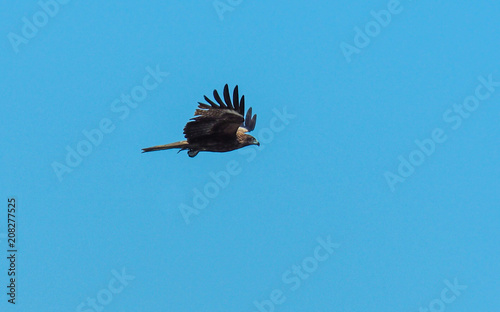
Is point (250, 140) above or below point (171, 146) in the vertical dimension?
below

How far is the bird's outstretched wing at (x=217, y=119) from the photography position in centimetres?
3100

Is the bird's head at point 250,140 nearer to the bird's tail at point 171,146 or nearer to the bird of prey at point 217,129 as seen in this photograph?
the bird of prey at point 217,129

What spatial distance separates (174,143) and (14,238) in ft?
17.8

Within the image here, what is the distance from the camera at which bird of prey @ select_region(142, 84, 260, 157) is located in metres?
31.1

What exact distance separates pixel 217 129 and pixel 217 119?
0.62 metres

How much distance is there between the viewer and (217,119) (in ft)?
104

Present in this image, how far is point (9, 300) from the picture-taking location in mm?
33188

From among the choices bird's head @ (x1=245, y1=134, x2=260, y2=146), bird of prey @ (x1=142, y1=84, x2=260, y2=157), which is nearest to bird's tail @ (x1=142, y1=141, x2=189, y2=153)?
bird of prey @ (x1=142, y1=84, x2=260, y2=157)

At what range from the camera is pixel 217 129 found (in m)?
32.3

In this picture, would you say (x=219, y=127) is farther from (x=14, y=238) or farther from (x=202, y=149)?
(x=14, y=238)

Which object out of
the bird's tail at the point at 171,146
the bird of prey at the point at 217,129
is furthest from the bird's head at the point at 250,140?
the bird's tail at the point at 171,146

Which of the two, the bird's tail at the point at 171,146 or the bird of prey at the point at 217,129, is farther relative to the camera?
the bird's tail at the point at 171,146

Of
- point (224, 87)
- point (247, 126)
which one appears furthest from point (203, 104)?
point (247, 126)

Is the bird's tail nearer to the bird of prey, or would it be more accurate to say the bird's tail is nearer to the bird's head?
the bird of prey
